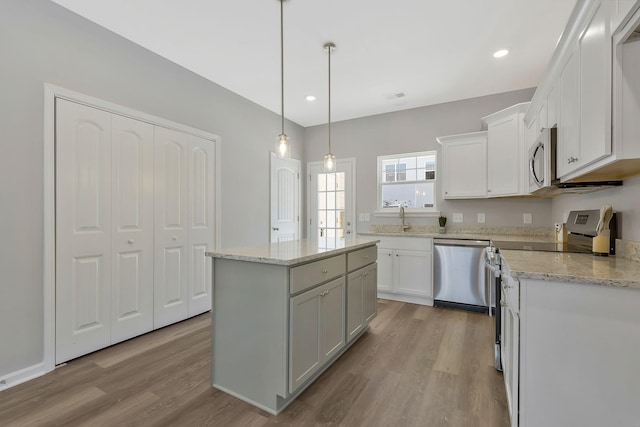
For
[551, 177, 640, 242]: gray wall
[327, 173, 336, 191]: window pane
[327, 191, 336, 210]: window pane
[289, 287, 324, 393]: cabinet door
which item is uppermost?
[327, 173, 336, 191]: window pane

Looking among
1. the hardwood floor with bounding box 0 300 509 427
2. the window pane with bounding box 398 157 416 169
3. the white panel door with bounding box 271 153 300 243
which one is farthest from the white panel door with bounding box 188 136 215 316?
the window pane with bounding box 398 157 416 169

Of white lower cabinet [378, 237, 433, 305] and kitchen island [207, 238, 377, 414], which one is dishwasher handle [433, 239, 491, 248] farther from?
kitchen island [207, 238, 377, 414]

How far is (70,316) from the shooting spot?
92.7 inches

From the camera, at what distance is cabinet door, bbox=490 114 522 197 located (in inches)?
135

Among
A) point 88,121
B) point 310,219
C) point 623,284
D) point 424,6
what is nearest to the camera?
point 623,284

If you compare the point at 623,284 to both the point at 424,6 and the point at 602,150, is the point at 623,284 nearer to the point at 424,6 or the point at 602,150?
the point at 602,150

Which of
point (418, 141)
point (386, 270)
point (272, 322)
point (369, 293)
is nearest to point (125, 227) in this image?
point (272, 322)

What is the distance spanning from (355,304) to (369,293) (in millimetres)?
342

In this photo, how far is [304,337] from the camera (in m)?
1.89

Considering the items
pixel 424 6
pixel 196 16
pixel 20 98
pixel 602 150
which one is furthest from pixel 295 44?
→ pixel 602 150

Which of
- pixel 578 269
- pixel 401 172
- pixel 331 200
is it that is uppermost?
pixel 401 172

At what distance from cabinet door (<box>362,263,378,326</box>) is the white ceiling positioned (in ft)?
7.09

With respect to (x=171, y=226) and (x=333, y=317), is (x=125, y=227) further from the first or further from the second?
(x=333, y=317)

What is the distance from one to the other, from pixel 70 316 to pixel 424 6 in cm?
370
